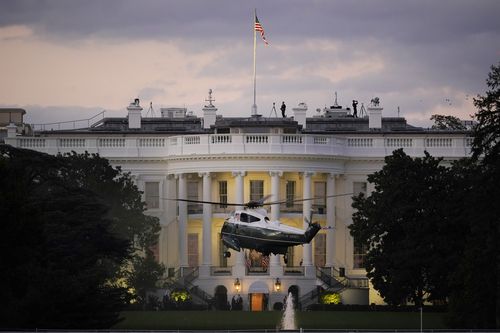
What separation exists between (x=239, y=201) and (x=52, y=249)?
147 feet

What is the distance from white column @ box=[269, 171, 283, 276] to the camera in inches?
7702

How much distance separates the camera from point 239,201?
197 meters

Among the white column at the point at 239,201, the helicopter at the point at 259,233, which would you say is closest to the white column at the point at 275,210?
the white column at the point at 239,201

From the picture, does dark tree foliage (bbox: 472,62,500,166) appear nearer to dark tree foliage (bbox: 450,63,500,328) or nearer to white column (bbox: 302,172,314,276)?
dark tree foliage (bbox: 450,63,500,328)

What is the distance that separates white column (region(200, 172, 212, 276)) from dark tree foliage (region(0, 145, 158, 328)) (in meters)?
22.0

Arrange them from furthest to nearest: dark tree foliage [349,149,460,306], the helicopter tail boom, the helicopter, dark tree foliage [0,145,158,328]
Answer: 1. dark tree foliage [349,149,460,306]
2. the helicopter
3. the helicopter tail boom
4. dark tree foliage [0,145,158,328]

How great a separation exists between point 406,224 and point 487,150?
751 inches

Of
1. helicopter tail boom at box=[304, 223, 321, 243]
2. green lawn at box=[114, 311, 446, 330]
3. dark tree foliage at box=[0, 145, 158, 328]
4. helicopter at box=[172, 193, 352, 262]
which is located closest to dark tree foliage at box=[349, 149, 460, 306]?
green lawn at box=[114, 311, 446, 330]

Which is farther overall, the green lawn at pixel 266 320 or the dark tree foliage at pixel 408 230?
the dark tree foliage at pixel 408 230

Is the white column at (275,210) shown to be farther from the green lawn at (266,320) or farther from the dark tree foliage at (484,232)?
the dark tree foliage at (484,232)

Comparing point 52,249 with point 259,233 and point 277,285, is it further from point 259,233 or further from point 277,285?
point 277,285

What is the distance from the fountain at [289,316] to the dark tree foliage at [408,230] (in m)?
6.06

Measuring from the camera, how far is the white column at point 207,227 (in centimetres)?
19662

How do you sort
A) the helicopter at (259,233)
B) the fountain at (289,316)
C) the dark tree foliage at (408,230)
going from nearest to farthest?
the helicopter at (259,233), the fountain at (289,316), the dark tree foliage at (408,230)
